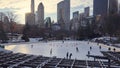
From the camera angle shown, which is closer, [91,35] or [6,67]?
[6,67]

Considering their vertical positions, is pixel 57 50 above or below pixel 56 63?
below

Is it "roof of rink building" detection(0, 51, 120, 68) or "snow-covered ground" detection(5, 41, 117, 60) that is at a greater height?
"roof of rink building" detection(0, 51, 120, 68)

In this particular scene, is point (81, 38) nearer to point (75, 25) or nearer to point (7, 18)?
point (7, 18)

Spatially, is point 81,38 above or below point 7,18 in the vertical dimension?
below

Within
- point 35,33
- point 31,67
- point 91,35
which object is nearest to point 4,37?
point 35,33

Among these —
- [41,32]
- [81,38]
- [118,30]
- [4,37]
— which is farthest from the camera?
[41,32]

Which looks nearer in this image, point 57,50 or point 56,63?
point 56,63

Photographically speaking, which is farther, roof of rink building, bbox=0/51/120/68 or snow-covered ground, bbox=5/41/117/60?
snow-covered ground, bbox=5/41/117/60

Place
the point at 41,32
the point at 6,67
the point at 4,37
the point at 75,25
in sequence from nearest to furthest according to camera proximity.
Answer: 1. the point at 6,67
2. the point at 4,37
3. the point at 41,32
4. the point at 75,25

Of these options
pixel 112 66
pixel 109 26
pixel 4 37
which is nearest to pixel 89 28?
pixel 109 26

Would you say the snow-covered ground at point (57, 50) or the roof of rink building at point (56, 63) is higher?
the roof of rink building at point (56, 63)

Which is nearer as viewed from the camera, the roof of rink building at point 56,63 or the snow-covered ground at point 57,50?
the roof of rink building at point 56,63
